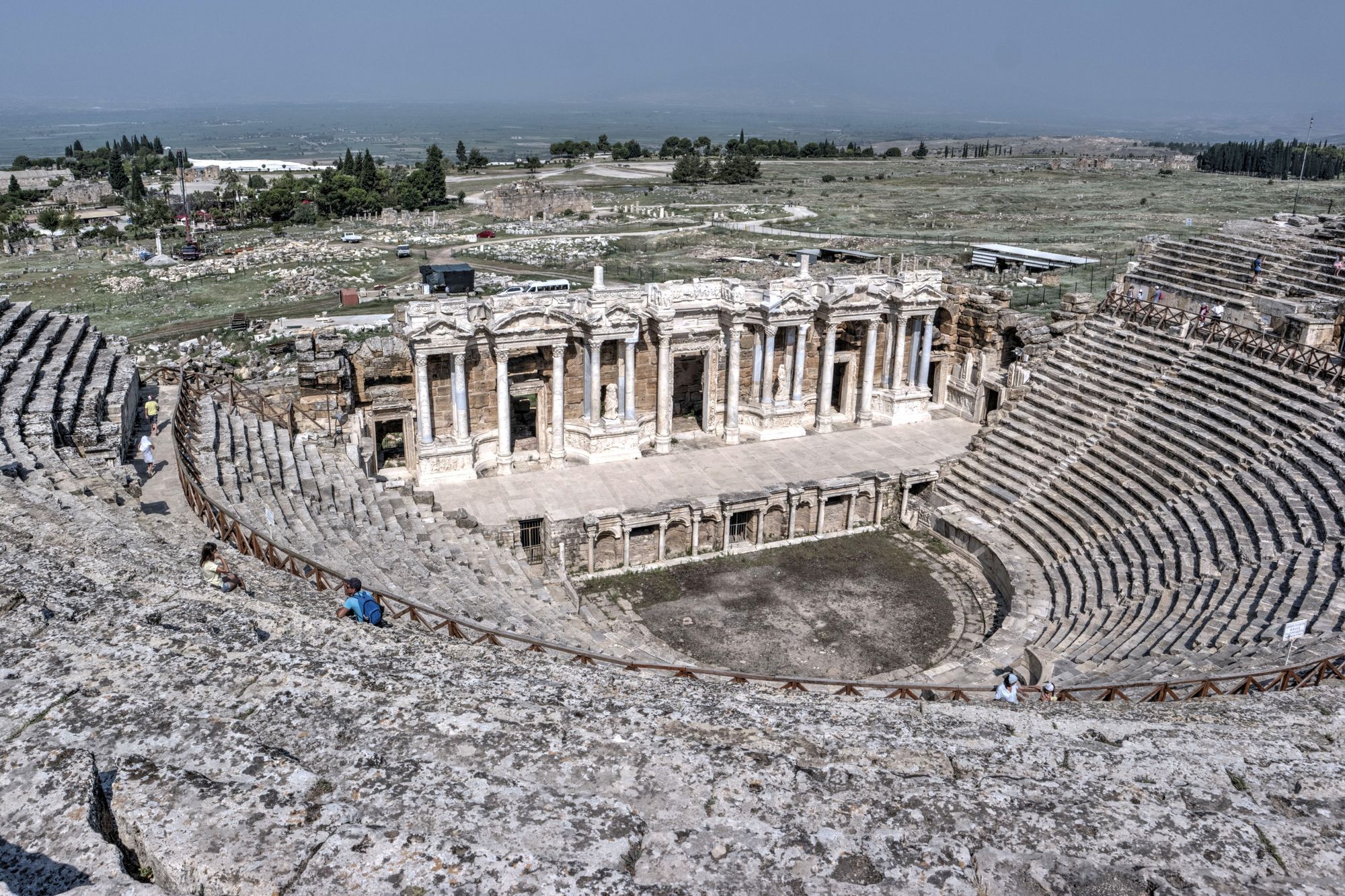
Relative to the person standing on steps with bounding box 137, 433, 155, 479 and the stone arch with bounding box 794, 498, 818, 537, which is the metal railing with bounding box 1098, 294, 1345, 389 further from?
the person standing on steps with bounding box 137, 433, 155, 479

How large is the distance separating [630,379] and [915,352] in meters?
9.56

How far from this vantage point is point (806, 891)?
6.71 m

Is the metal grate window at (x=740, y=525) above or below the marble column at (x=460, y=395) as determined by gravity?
below

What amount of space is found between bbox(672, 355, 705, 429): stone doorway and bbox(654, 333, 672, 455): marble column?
7.57ft

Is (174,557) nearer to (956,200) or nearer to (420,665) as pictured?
(420,665)

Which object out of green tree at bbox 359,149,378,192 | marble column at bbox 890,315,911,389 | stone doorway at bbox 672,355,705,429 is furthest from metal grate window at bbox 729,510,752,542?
green tree at bbox 359,149,378,192

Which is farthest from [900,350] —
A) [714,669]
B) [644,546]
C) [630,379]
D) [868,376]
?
[714,669]

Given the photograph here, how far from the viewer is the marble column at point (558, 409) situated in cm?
2641

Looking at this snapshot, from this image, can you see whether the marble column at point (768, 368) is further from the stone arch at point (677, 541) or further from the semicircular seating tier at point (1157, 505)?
the stone arch at point (677, 541)

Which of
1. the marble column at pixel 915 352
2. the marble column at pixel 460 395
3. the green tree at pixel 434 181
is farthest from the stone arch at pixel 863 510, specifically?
the green tree at pixel 434 181

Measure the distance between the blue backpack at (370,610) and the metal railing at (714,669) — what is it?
10.0 inches

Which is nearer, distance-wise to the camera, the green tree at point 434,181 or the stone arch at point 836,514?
the stone arch at point 836,514

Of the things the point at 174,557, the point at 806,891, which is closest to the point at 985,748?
the point at 806,891

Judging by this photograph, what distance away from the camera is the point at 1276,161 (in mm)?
112625
